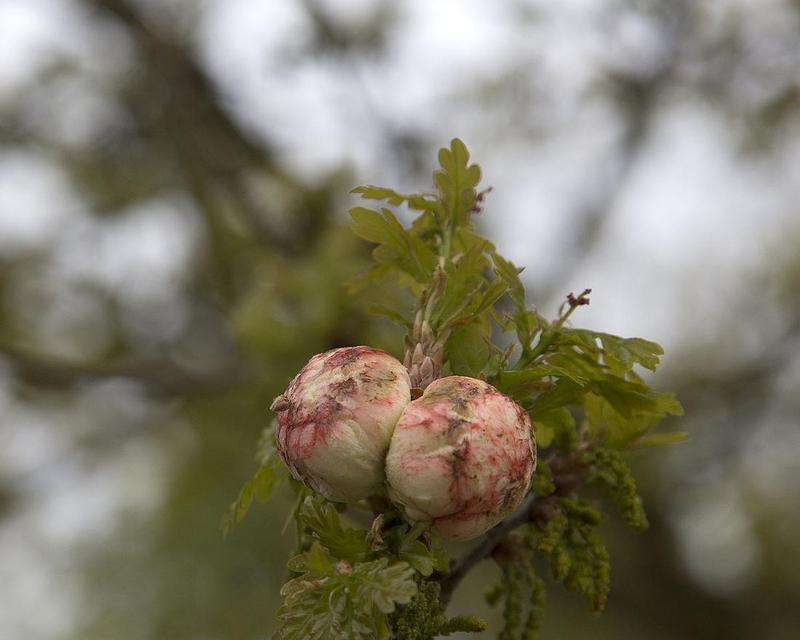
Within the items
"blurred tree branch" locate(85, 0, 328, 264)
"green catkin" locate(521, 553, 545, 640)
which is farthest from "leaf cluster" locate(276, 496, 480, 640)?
"blurred tree branch" locate(85, 0, 328, 264)

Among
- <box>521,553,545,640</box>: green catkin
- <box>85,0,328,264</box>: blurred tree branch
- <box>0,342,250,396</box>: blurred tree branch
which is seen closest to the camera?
<box>521,553,545,640</box>: green catkin

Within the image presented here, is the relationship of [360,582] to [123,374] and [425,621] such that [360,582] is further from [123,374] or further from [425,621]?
[123,374]

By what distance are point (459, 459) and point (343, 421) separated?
0.35ft

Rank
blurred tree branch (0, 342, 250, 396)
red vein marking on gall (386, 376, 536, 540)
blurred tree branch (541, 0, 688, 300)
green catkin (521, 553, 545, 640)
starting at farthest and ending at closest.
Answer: blurred tree branch (541, 0, 688, 300) → blurred tree branch (0, 342, 250, 396) → green catkin (521, 553, 545, 640) → red vein marking on gall (386, 376, 536, 540)

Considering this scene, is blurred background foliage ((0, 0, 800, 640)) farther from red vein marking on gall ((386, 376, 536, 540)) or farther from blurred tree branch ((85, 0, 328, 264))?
red vein marking on gall ((386, 376, 536, 540))

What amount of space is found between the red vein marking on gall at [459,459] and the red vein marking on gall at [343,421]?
18 millimetres

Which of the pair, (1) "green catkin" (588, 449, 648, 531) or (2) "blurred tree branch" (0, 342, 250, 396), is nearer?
(1) "green catkin" (588, 449, 648, 531)

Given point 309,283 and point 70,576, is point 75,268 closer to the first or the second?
point 70,576

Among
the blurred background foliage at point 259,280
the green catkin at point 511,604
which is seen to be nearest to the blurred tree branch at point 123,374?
the blurred background foliage at point 259,280

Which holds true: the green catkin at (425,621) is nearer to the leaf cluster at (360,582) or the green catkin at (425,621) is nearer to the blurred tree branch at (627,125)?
the leaf cluster at (360,582)

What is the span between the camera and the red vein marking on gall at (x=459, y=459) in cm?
71

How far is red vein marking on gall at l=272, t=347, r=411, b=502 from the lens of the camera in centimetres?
73

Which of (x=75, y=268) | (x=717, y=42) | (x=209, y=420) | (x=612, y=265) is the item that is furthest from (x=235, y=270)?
(x=717, y=42)

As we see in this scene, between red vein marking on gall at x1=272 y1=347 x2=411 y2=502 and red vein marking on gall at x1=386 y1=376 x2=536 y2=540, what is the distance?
18 millimetres
